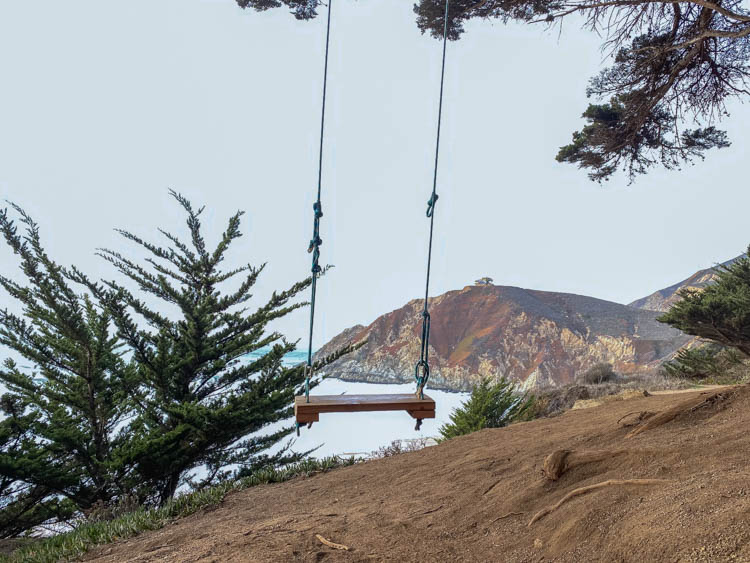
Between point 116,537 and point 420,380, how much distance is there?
10.5 feet

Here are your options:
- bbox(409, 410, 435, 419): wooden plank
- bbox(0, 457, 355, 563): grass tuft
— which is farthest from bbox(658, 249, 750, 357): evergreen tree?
bbox(409, 410, 435, 419): wooden plank

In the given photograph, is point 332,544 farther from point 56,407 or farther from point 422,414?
point 56,407

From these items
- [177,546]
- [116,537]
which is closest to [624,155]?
[177,546]

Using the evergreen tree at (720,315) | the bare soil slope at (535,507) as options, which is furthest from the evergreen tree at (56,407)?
the evergreen tree at (720,315)

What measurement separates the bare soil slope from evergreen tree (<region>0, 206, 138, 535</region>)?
374 cm

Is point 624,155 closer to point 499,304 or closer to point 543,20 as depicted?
point 543,20

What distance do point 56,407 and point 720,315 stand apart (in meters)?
12.3

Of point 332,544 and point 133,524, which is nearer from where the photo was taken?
point 332,544

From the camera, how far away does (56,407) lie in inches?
289

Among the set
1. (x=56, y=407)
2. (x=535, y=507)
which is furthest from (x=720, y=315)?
(x=56, y=407)

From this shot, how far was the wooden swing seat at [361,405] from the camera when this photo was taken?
9.43 feet

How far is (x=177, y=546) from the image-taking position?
3.03 metres

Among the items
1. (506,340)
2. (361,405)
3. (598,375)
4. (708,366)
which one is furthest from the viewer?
(506,340)

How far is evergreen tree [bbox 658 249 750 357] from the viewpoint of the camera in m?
8.16
